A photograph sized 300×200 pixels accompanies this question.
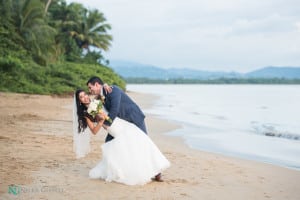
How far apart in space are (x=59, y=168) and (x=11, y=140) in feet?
8.54

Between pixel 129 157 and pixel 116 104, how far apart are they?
0.76 m

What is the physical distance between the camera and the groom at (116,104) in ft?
19.6

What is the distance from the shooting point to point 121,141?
609 centimetres

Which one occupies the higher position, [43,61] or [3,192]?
[43,61]

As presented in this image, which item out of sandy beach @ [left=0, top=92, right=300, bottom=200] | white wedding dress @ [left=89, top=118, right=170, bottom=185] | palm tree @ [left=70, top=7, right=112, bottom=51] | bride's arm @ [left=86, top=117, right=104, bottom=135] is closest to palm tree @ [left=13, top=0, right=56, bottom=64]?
palm tree @ [left=70, top=7, right=112, bottom=51]

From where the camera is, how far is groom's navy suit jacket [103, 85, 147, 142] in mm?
6027

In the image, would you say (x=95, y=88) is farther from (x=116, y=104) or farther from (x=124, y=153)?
(x=124, y=153)

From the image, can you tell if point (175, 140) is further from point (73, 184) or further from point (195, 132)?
point (73, 184)

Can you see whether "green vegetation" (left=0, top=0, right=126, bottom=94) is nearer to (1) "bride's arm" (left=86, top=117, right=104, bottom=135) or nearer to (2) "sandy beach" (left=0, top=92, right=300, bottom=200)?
(2) "sandy beach" (left=0, top=92, right=300, bottom=200)

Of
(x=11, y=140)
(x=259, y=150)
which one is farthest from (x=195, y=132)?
(x=11, y=140)

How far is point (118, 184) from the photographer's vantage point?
5.99 m

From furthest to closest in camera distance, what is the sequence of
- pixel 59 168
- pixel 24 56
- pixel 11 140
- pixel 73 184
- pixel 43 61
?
pixel 43 61
pixel 24 56
pixel 11 140
pixel 59 168
pixel 73 184

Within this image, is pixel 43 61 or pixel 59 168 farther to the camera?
pixel 43 61

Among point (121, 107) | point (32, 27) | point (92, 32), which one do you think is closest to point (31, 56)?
Result: point (32, 27)
